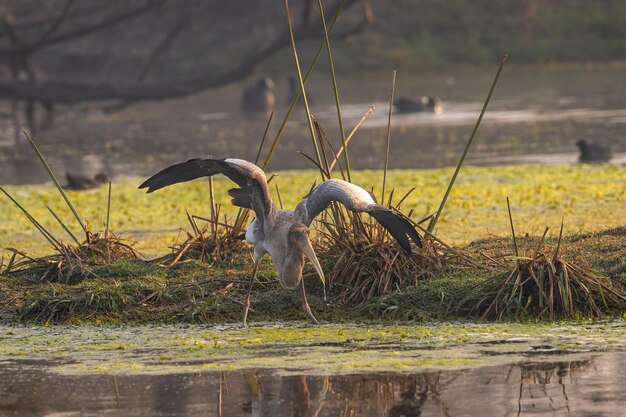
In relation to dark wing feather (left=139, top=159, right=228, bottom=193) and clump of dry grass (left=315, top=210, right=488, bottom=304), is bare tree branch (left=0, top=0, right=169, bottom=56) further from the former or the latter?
dark wing feather (left=139, top=159, right=228, bottom=193)

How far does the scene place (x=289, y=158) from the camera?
22.2 m

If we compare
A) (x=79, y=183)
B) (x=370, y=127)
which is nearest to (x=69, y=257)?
(x=79, y=183)

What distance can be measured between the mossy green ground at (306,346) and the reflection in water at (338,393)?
211 mm

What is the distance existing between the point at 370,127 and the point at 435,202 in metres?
12.2

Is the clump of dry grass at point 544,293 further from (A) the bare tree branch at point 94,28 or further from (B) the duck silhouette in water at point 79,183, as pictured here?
(A) the bare tree branch at point 94,28

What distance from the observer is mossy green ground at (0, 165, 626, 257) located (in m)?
13.1

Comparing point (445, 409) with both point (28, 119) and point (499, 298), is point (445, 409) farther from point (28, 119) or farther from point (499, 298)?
point (28, 119)

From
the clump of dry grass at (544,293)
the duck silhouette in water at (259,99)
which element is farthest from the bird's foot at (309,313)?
the duck silhouette in water at (259,99)

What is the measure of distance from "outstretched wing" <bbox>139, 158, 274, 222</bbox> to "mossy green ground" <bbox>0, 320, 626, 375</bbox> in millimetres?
855

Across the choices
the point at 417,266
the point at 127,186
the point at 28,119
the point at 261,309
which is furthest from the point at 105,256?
the point at 28,119

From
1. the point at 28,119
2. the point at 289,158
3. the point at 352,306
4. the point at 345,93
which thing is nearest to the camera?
the point at 352,306

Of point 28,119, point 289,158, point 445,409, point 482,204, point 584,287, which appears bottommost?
point 445,409

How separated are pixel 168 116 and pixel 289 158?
10935mm

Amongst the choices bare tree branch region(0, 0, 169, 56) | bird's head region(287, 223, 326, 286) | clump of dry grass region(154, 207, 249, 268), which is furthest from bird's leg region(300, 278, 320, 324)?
bare tree branch region(0, 0, 169, 56)
